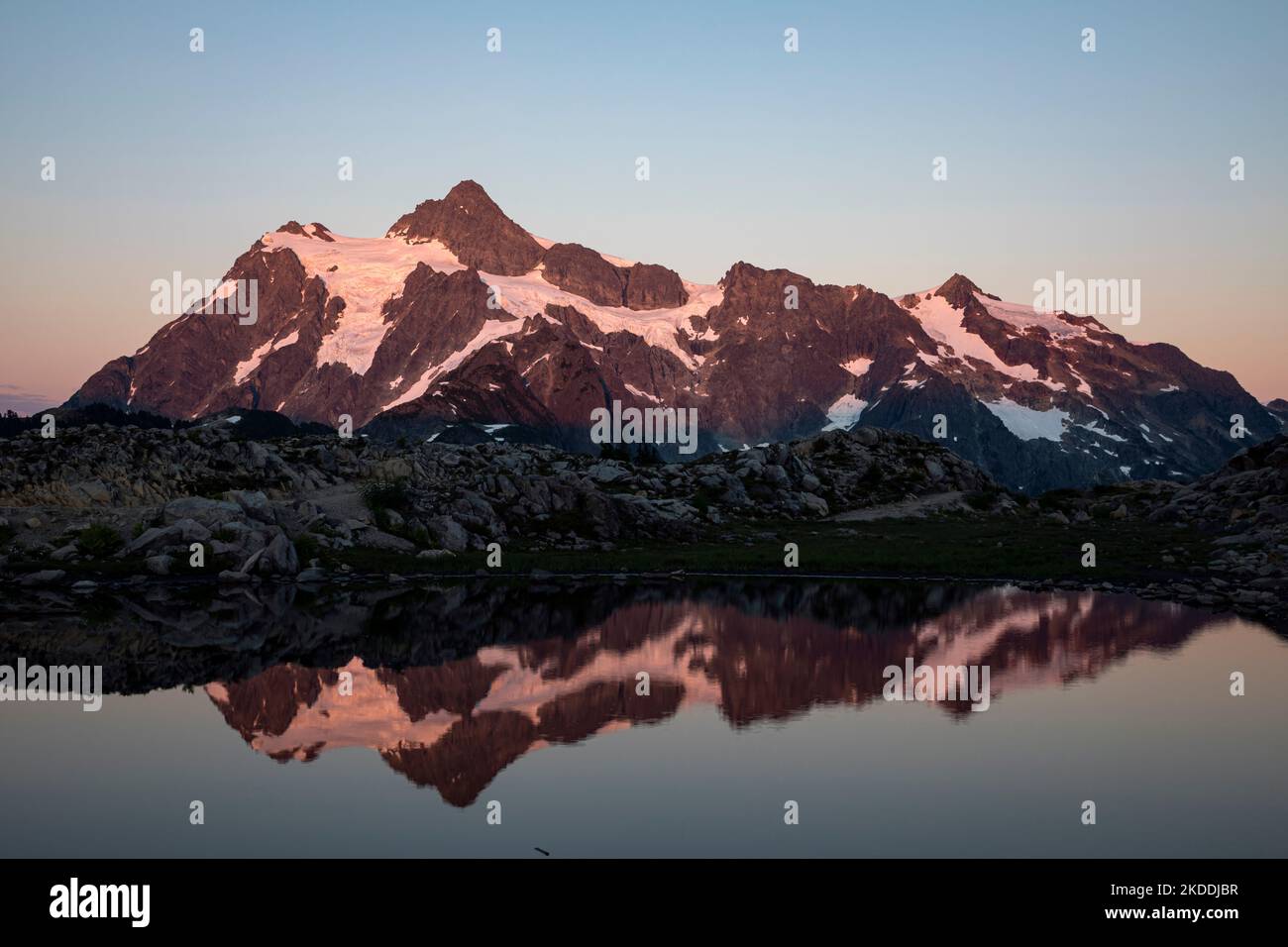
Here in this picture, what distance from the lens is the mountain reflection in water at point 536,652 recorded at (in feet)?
117

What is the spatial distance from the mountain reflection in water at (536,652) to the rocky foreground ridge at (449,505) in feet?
24.5

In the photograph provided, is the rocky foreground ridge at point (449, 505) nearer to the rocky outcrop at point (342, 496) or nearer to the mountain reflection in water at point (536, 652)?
the rocky outcrop at point (342, 496)

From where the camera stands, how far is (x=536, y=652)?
4694 centimetres

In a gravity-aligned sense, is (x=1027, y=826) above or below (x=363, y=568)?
below

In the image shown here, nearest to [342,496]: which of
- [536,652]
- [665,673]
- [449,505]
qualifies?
[449,505]

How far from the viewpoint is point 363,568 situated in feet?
223

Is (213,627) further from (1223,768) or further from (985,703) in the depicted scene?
(1223,768)

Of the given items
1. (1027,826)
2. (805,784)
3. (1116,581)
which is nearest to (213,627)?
(805,784)

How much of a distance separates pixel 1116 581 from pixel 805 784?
1753 inches

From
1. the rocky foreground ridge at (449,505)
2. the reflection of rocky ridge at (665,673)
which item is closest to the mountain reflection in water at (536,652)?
the reflection of rocky ridge at (665,673)

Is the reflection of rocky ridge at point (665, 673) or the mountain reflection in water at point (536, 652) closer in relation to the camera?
the reflection of rocky ridge at point (665, 673)

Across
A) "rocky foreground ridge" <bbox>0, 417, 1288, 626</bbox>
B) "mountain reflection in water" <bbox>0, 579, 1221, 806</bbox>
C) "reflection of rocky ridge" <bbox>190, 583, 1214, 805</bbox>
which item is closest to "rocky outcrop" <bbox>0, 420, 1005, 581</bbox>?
"rocky foreground ridge" <bbox>0, 417, 1288, 626</bbox>

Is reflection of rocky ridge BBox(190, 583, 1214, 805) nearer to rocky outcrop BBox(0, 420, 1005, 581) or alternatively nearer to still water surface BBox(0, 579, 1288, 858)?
still water surface BBox(0, 579, 1288, 858)

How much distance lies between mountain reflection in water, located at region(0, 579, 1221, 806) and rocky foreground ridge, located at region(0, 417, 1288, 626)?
294 inches
